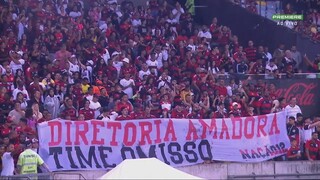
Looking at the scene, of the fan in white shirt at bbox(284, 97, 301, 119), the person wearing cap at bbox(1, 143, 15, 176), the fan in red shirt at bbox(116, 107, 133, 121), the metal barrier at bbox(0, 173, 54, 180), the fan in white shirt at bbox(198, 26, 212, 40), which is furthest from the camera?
the fan in white shirt at bbox(198, 26, 212, 40)

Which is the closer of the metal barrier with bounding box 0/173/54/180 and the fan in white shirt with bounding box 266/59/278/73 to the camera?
the metal barrier with bounding box 0/173/54/180

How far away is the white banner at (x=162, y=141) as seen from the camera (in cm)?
2155

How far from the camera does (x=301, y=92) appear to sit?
92.7 feet

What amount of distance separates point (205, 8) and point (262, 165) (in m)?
Result: 11.9

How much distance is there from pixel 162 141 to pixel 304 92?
7.04 m

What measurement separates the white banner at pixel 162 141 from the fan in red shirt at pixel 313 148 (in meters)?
0.54

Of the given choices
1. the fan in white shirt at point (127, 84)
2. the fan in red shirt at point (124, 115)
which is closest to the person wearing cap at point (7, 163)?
the fan in red shirt at point (124, 115)

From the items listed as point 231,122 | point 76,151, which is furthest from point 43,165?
point 231,122

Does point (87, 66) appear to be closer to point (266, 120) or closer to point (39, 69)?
point (39, 69)

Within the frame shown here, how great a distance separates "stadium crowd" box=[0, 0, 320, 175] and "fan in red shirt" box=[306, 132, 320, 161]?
0.02 m

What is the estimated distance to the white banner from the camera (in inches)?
848

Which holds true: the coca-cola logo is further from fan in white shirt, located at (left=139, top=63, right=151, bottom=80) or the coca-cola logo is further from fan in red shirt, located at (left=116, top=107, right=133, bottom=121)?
fan in red shirt, located at (left=116, top=107, right=133, bottom=121)

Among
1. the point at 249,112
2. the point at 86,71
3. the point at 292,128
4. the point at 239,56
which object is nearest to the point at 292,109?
the point at 249,112

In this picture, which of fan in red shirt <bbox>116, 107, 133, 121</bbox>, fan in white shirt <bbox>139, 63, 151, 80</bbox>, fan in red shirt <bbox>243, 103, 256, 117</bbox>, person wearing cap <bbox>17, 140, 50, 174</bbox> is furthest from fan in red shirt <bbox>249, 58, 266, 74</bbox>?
person wearing cap <bbox>17, 140, 50, 174</bbox>
